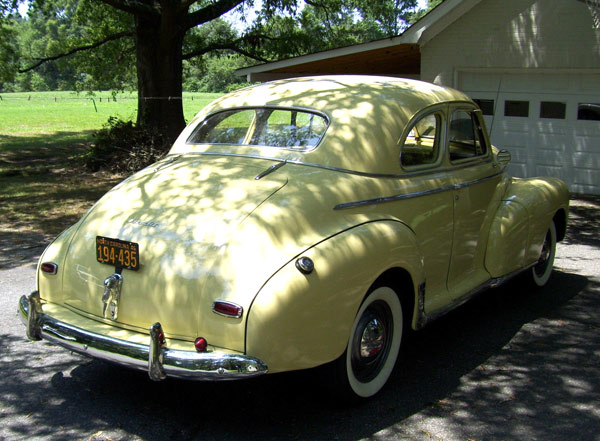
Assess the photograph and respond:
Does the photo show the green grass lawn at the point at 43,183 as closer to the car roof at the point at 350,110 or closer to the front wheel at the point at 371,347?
the car roof at the point at 350,110

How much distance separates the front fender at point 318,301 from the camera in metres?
3.29

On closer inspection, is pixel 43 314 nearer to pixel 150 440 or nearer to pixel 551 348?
pixel 150 440

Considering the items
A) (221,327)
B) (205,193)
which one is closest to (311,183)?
(205,193)

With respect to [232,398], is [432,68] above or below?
above

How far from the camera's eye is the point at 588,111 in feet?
37.8

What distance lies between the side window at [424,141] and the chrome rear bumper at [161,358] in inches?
83.1

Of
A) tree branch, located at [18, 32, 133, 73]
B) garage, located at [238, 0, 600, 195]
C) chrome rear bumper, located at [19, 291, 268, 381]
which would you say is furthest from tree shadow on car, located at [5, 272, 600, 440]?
tree branch, located at [18, 32, 133, 73]

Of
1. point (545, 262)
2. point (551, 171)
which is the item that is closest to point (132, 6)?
point (551, 171)

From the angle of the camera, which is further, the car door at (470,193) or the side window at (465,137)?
the side window at (465,137)

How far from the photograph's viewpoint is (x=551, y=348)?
Answer: 4.94 m

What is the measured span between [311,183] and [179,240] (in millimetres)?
921

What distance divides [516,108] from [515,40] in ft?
4.13

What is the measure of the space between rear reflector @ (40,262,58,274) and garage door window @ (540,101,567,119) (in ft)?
33.5

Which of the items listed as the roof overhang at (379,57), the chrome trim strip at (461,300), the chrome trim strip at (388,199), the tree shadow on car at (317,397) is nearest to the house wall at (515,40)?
the roof overhang at (379,57)
